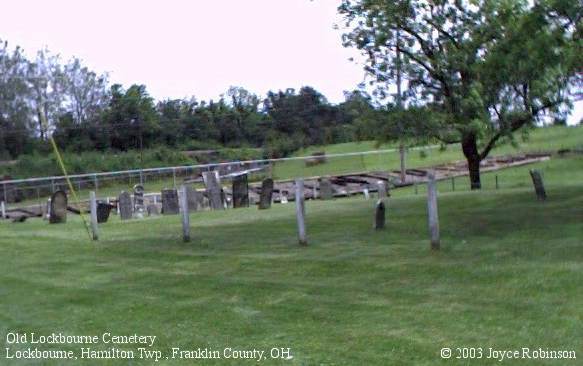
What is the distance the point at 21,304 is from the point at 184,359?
4001mm

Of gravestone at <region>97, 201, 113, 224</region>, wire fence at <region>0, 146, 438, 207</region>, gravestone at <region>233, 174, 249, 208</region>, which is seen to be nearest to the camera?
gravestone at <region>97, 201, 113, 224</region>

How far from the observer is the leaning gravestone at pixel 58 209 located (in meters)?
24.7

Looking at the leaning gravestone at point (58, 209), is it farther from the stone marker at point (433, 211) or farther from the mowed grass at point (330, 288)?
the stone marker at point (433, 211)

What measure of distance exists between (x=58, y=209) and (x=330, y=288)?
17.7 m

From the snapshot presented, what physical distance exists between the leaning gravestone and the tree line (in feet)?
162

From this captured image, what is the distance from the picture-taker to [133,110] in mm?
85500

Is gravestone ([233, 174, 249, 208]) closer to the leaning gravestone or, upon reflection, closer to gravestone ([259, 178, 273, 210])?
gravestone ([259, 178, 273, 210])

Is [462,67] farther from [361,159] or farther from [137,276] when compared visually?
[361,159]

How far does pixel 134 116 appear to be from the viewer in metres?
85.3

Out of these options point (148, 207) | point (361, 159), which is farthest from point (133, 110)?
point (148, 207)

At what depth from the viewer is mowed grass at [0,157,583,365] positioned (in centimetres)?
702

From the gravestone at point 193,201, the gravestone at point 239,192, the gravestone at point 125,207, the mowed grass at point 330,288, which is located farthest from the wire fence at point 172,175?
the mowed grass at point 330,288

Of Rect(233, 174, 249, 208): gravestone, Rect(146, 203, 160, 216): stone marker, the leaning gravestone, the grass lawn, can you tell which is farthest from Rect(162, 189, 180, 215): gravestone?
the grass lawn

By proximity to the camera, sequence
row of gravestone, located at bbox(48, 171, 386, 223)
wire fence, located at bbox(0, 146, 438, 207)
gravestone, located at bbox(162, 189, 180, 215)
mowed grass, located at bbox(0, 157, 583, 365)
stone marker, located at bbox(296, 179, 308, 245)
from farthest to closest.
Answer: wire fence, located at bbox(0, 146, 438, 207) < gravestone, located at bbox(162, 189, 180, 215) < row of gravestone, located at bbox(48, 171, 386, 223) < stone marker, located at bbox(296, 179, 308, 245) < mowed grass, located at bbox(0, 157, 583, 365)
